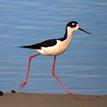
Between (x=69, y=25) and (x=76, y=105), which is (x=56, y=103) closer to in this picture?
(x=76, y=105)

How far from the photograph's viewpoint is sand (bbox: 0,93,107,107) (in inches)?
321

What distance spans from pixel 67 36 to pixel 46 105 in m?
1.75

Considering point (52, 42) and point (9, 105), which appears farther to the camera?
point (52, 42)

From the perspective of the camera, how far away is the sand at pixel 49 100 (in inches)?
321

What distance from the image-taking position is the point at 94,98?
8.97m

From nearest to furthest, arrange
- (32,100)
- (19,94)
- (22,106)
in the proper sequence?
(22,106)
(32,100)
(19,94)

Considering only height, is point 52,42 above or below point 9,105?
above

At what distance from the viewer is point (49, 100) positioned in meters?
8.54

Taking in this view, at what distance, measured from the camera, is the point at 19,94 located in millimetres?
9148

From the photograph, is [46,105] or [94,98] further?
[94,98]

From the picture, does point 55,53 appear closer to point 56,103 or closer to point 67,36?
point 67,36

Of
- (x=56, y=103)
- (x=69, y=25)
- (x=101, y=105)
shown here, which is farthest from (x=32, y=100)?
(x=69, y=25)

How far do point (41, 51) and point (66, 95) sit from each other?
761 mm

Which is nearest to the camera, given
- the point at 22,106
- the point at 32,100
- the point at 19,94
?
the point at 22,106
